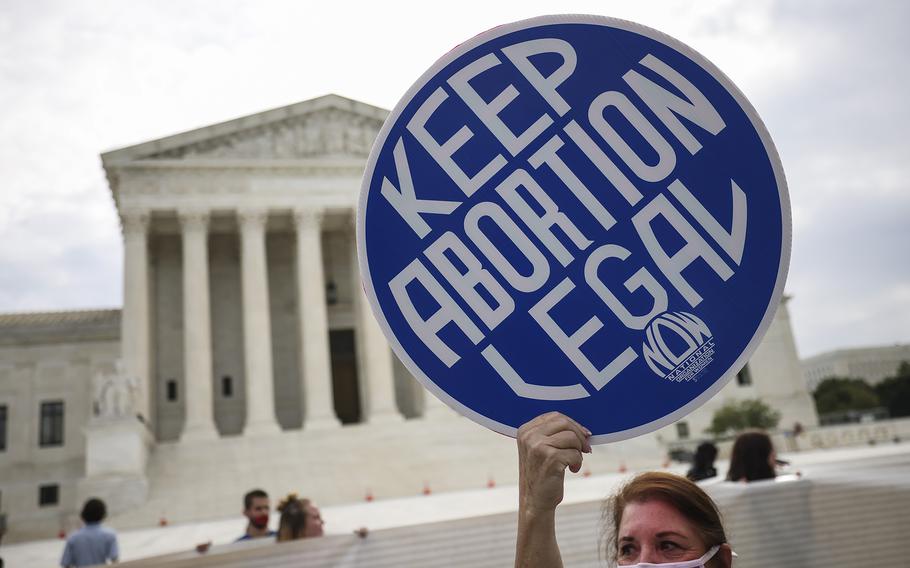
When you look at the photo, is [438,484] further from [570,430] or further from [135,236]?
[570,430]

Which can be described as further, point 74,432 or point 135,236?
point 74,432

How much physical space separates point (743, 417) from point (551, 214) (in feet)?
171

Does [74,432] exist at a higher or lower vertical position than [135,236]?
lower

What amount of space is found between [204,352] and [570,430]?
4147 centimetres

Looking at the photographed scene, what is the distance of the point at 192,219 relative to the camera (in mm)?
42781

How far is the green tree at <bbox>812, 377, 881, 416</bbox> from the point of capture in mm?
94250

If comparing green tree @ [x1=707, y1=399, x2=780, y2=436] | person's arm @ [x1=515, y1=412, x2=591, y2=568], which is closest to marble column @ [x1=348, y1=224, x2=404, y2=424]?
green tree @ [x1=707, y1=399, x2=780, y2=436]

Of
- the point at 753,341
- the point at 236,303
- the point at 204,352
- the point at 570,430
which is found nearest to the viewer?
the point at 570,430

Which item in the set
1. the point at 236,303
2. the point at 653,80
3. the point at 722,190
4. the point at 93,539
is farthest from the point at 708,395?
the point at 236,303

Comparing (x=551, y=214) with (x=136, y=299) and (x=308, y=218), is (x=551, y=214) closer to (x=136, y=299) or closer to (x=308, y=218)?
(x=136, y=299)

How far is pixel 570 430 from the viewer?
2.56 metres

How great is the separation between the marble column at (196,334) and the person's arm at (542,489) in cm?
3967

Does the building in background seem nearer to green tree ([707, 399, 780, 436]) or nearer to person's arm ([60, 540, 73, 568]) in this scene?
green tree ([707, 399, 780, 436])

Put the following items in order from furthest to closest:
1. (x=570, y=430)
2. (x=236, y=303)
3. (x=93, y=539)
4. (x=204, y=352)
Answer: (x=236, y=303), (x=204, y=352), (x=93, y=539), (x=570, y=430)
